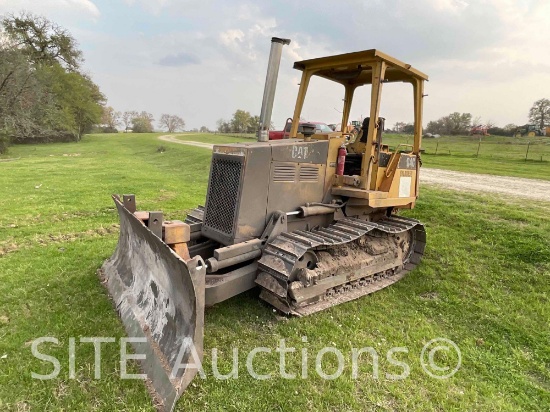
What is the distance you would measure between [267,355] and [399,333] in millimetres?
1571

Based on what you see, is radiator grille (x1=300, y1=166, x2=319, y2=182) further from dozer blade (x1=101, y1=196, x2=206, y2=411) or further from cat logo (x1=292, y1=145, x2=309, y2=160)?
dozer blade (x1=101, y1=196, x2=206, y2=411)

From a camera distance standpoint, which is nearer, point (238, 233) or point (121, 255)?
point (238, 233)

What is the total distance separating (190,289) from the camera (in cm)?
314

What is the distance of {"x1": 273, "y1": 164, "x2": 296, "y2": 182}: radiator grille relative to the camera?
4.59 metres

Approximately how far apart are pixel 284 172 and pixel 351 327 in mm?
1998

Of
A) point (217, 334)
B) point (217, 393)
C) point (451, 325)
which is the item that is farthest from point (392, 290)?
point (217, 393)

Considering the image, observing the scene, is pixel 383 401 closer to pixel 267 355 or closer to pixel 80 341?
pixel 267 355

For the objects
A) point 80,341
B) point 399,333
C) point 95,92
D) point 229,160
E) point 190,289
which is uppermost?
point 95,92

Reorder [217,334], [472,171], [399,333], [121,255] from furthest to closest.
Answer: [472,171] < [121,255] < [399,333] < [217,334]

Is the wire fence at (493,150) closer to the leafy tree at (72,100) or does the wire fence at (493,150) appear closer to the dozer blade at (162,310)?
the dozer blade at (162,310)

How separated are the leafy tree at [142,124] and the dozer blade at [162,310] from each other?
82.3 m

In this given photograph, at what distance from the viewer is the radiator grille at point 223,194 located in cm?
442

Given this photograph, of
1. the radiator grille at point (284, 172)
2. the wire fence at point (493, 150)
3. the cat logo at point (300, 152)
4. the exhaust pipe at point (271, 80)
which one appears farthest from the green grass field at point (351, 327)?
the wire fence at point (493, 150)

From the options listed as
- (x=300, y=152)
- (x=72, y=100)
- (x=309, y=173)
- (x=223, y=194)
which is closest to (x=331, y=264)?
(x=309, y=173)
